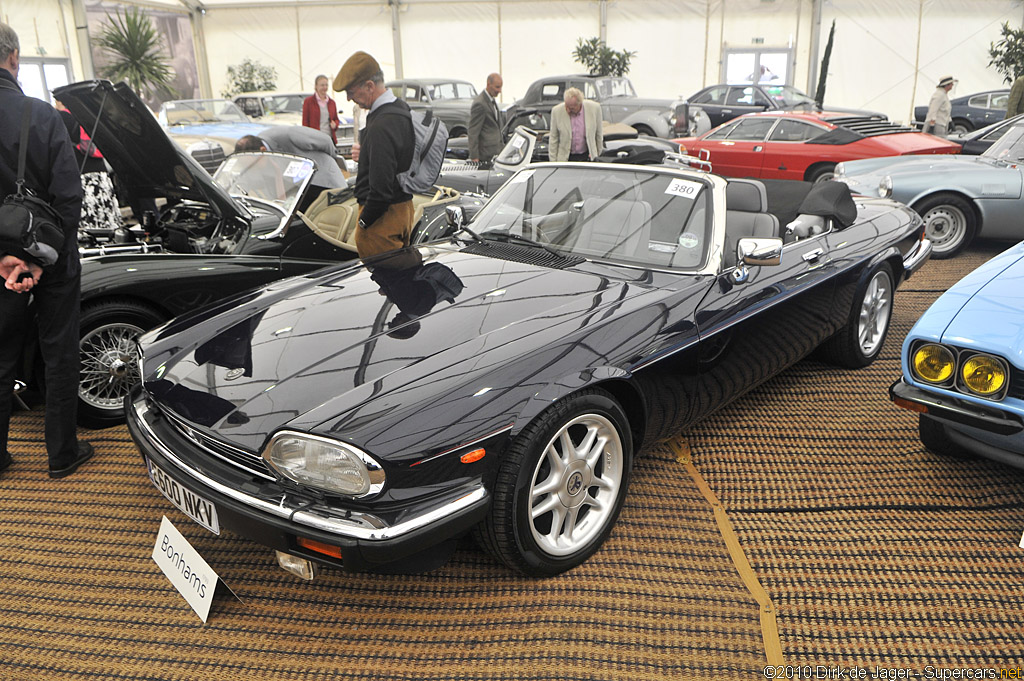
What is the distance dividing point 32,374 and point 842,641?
3.64 m

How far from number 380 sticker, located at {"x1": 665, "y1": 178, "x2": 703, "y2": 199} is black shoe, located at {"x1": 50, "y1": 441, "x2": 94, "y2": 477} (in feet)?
9.40

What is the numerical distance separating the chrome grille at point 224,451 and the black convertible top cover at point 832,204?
3.14m

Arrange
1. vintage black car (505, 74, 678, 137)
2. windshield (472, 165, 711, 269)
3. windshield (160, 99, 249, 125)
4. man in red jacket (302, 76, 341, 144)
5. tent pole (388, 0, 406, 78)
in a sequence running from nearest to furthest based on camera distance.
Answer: windshield (472, 165, 711, 269) < man in red jacket (302, 76, 341, 144) < windshield (160, 99, 249, 125) < vintage black car (505, 74, 678, 137) < tent pole (388, 0, 406, 78)

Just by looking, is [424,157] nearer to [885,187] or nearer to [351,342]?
[351,342]

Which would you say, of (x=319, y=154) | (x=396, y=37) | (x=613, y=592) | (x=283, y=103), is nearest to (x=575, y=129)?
(x=319, y=154)

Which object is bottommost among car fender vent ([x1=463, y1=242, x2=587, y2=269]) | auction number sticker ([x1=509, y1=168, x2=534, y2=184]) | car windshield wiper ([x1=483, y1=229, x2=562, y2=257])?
car fender vent ([x1=463, y1=242, x2=587, y2=269])

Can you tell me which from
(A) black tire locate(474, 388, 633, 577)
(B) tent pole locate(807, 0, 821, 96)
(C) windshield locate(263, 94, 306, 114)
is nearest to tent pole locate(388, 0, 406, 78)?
(C) windshield locate(263, 94, 306, 114)

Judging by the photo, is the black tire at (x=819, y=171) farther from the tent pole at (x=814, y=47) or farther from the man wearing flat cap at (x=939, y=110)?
the tent pole at (x=814, y=47)

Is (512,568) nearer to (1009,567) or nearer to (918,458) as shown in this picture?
(1009,567)

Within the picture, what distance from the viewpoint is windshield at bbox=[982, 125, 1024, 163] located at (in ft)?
21.5

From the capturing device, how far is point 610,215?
318cm

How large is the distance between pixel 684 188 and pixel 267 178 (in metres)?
2.69

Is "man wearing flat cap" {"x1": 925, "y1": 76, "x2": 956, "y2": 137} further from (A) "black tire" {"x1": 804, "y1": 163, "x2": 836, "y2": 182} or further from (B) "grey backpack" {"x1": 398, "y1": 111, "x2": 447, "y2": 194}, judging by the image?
Answer: (B) "grey backpack" {"x1": 398, "y1": 111, "x2": 447, "y2": 194}

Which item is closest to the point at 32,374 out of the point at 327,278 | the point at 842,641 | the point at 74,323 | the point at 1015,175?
the point at 74,323
